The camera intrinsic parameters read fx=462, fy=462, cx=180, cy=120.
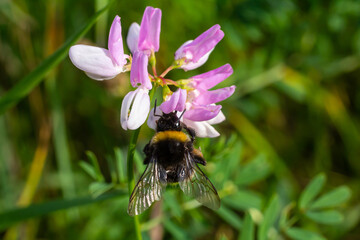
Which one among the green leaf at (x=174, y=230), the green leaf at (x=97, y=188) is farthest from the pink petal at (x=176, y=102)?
the green leaf at (x=174, y=230)

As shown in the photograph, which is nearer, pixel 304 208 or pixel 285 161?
pixel 304 208

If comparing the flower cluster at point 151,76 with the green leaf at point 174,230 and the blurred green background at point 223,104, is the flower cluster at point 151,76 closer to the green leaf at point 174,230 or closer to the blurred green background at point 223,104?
the green leaf at point 174,230

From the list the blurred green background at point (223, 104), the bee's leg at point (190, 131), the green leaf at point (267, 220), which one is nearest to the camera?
the bee's leg at point (190, 131)

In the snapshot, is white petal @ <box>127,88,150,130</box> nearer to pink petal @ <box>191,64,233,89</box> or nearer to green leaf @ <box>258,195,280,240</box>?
pink petal @ <box>191,64,233,89</box>

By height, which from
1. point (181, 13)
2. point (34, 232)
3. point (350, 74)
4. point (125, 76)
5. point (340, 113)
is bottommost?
point (34, 232)

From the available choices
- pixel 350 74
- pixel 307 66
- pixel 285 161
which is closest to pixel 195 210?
pixel 285 161

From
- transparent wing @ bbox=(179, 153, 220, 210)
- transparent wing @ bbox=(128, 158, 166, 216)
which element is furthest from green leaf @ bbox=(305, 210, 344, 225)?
transparent wing @ bbox=(128, 158, 166, 216)

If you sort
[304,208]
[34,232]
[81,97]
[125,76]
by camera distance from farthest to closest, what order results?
[81,97]
[125,76]
[34,232]
[304,208]

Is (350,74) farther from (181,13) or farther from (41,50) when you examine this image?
(41,50)
